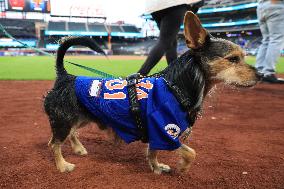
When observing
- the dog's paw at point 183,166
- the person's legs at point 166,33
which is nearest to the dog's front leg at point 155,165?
the dog's paw at point 183,166

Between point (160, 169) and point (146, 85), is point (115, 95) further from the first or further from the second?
point (160, 169)

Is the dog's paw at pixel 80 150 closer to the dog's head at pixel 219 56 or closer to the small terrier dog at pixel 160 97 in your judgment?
the small terrier dog at pixel 160 97

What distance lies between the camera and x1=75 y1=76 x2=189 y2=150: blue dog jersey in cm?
261

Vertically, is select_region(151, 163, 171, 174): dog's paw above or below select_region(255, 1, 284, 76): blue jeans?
below

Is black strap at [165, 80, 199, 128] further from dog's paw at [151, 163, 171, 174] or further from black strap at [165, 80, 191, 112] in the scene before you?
dog's paw at [151, 163, 171, 174]

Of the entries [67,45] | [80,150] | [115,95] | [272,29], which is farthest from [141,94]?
[272,29]

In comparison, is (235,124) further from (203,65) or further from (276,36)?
(276,36)

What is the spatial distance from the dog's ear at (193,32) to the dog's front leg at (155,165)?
102cm

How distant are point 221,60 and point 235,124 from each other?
6.48ft

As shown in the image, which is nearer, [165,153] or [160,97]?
[160,97]

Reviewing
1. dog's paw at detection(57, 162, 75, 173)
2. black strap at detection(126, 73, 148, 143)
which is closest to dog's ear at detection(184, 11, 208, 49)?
black strap at detection(126, 73, 148, 143)

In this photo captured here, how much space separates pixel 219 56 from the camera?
8.71ft

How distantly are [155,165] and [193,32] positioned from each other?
3.87ft

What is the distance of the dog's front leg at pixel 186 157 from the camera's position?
2.70 m
